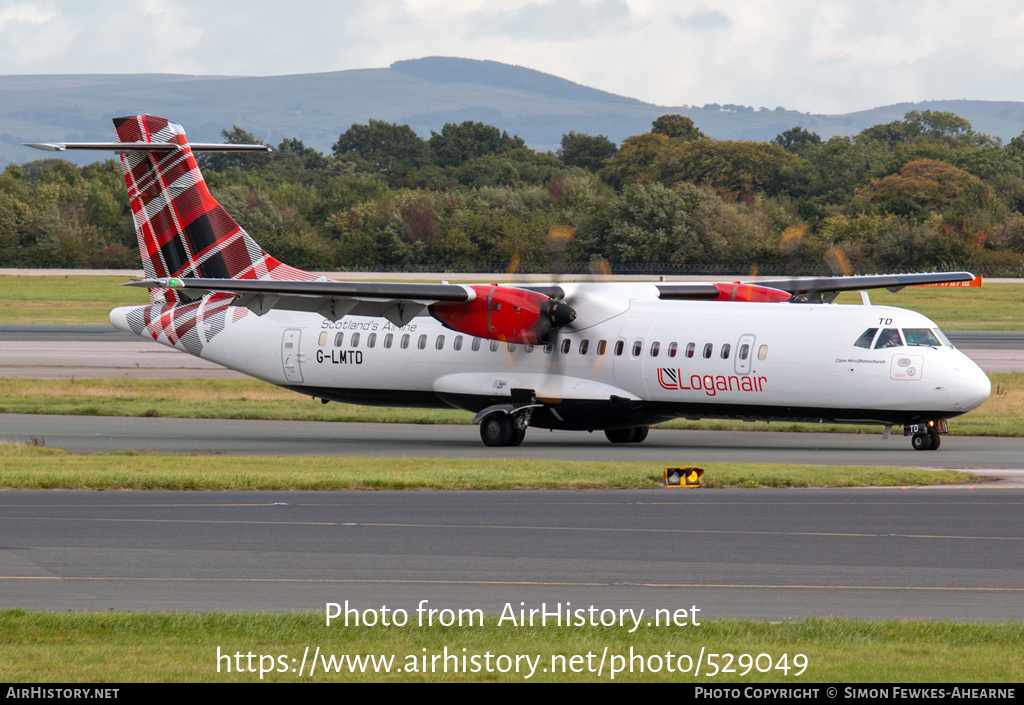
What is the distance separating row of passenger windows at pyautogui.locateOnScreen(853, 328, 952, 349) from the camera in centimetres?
2327

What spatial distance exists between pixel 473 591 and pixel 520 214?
67.7m

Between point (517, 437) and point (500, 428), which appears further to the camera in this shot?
point (517, 437)

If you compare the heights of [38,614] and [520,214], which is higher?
[520,214]

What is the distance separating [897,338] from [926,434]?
6.98 feet

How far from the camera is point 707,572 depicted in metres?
12.7

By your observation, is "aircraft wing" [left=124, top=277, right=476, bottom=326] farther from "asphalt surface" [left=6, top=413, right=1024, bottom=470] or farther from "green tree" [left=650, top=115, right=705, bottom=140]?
"green tree" [left=650, top=115, right=705, bottom=140]

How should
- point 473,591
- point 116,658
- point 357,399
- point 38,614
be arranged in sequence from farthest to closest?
point 357,399 → point 473,591 → point 38,614 → point 116,658

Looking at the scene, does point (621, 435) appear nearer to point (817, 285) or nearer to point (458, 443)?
point (458, 443)

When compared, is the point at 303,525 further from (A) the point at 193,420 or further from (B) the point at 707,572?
(A) the point at 193,420

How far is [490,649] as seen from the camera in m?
9.30

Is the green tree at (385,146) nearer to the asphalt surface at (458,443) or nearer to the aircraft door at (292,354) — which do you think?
the asphalt surface at (458,443)

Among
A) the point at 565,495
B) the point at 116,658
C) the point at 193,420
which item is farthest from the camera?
the point at 193,420

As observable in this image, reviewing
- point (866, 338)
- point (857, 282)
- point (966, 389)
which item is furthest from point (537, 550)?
point (857, 282)
